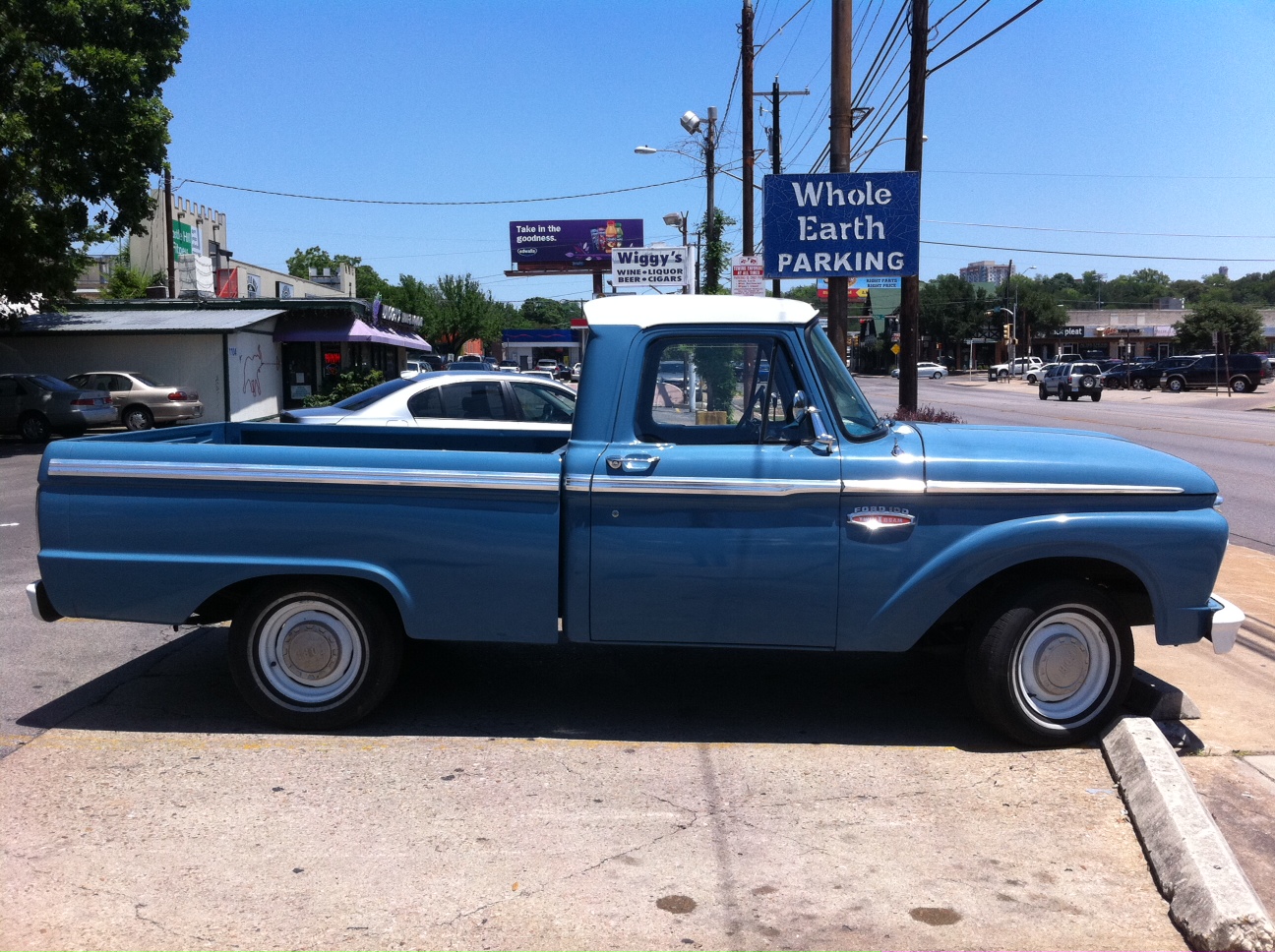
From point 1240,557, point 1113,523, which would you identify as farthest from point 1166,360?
point 1113,523

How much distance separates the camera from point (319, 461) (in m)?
5.08

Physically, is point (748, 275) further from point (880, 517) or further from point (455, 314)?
point (455, 314)

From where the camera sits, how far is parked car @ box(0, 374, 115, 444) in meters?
23.7

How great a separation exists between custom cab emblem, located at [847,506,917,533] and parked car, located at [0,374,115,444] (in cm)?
2298

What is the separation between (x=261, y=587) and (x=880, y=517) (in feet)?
9.30

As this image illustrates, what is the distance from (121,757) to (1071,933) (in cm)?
397

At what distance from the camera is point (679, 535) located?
496cm

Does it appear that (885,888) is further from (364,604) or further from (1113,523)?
(364,604)

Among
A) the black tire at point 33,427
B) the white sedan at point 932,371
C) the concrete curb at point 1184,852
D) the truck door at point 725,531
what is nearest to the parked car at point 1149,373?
the white sedan at point 932,371

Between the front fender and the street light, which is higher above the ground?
the street light

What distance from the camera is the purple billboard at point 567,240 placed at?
296 ft

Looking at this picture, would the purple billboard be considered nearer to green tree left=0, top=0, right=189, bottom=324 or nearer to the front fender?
green tree left=0, top=0, right=189, bottom=324

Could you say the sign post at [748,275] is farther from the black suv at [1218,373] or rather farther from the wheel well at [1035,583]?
the black suv at [1218,373]

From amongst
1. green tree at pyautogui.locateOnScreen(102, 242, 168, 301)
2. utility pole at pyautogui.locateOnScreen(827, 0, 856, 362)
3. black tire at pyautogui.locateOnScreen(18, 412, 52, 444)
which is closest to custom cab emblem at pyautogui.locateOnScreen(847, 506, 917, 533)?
utility pole at pyautogui.locateOnScreen(827, 0, 856, 362)
